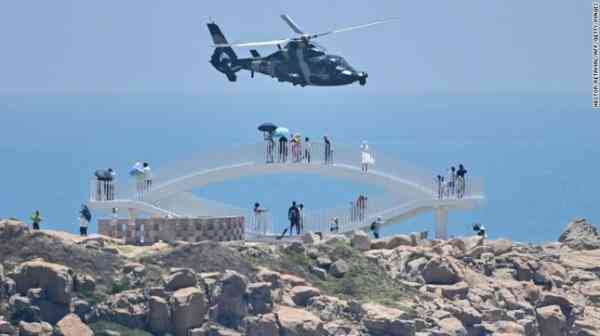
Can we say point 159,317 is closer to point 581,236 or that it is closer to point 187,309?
point 187,309

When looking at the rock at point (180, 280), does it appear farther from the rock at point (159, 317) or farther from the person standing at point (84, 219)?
the person standing at point (84, 219)

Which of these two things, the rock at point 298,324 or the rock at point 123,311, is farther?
the rock at point 298,324

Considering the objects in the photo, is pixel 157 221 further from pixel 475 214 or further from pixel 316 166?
pixel 475 214

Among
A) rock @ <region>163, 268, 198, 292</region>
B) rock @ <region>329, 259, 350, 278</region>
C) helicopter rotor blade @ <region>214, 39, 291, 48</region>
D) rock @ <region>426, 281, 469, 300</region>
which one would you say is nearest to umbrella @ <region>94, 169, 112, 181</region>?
rock @ <region>329, 259, 350, 278</region>

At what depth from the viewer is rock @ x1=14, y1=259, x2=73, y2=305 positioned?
82.0 metres

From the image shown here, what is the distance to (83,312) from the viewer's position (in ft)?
270

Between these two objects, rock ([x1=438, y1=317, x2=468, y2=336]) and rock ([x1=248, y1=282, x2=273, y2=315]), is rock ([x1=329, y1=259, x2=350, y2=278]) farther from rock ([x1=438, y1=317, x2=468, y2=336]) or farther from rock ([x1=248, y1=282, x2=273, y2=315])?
rock ([x1=248, y1=282, x2=273, y2=315])

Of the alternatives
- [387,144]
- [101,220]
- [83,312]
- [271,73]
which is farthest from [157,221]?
[387,144]

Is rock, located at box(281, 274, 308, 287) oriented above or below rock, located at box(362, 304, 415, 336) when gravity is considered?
above

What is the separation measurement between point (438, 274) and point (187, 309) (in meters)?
10.6

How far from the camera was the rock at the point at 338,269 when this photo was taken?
8919cm

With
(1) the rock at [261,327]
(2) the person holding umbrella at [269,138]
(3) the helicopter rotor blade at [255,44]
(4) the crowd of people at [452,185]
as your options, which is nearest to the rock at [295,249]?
(1) the rock at [261,327]

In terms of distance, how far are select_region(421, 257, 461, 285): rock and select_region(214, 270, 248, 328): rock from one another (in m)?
8.01

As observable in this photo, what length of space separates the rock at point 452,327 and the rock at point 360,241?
19.7 feet
